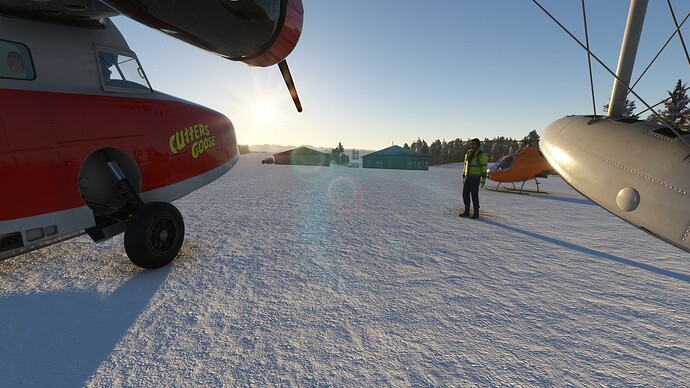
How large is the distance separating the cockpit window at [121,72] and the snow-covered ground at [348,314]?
244 cm

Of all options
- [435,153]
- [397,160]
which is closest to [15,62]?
[397,160]

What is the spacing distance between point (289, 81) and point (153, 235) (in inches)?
104

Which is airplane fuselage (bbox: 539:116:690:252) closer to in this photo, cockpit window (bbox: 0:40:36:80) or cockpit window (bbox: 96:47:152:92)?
cockpit window (bbox: 96:47:152:92)

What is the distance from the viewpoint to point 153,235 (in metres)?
3.48

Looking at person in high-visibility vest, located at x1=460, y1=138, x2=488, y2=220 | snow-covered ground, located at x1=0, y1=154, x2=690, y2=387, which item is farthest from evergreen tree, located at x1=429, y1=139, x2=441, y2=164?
snow-covered ground, located at x1=0, y1=154, x2=690, y2=387

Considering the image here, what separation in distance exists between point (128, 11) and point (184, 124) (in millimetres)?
2737

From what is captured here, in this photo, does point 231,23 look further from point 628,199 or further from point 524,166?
point 524,166

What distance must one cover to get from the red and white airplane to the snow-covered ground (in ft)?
2.38

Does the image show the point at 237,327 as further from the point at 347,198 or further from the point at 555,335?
the point at 347,198

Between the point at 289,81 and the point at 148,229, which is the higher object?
the point at 289,81

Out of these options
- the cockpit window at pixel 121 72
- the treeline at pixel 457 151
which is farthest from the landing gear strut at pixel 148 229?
the treeline at pixel 457 151

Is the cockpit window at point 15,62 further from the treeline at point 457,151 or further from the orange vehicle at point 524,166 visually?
the treeline at point 457,151

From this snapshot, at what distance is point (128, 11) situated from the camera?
177 cm

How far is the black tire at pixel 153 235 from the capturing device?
329cm
